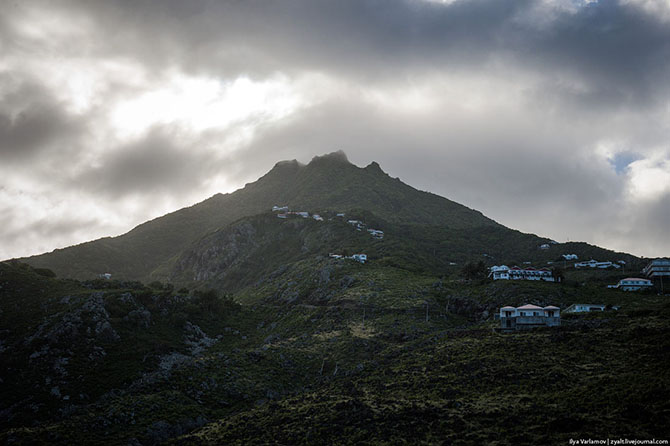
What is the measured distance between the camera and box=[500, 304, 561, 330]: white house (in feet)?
260

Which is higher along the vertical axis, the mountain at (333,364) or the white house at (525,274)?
the white house at (525,274)

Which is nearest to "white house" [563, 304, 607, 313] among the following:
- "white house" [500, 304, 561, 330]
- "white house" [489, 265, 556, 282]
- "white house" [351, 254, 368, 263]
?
"white house" [500, 304, 561, 330]

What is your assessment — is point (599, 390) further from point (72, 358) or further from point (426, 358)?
point (72, 358)

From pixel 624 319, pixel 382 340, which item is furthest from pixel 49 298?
pixel 624 319

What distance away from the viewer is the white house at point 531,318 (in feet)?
260

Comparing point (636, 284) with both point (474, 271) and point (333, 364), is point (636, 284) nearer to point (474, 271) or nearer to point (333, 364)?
point (474, 271)

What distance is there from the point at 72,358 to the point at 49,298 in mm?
25453

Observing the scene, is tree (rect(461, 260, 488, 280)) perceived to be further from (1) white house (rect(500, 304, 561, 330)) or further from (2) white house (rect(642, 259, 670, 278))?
(1) white house (rect(500, 304, 561, 330))

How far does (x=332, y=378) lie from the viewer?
255 ft

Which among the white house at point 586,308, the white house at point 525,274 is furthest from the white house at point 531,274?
the white house at point 586,308

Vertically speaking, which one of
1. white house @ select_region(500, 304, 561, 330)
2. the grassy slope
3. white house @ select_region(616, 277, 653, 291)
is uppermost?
white house @ select_region(616, 277, 653, 291)

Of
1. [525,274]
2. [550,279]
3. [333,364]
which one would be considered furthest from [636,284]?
[333,364]

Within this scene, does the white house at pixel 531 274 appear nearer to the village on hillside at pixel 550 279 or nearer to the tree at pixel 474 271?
the village on hillside at pixel 550 279

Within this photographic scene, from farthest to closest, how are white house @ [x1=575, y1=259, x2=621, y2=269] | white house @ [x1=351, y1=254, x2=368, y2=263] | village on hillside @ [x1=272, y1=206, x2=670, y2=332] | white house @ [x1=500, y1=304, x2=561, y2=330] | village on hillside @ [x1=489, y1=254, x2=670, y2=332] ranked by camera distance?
white house @ [x1=351, y1=254, x2=368, y2=263], white house @ [x1=575, y1=259, x2=621, y2=269], village on hillside @ [x1=272, y1=206, x2=670, y2=332], village on hillside @ [x1=489, y1=254, x2=670, y2=332], white house @ [x1=500, y1=304, x2=561, y2=330]
